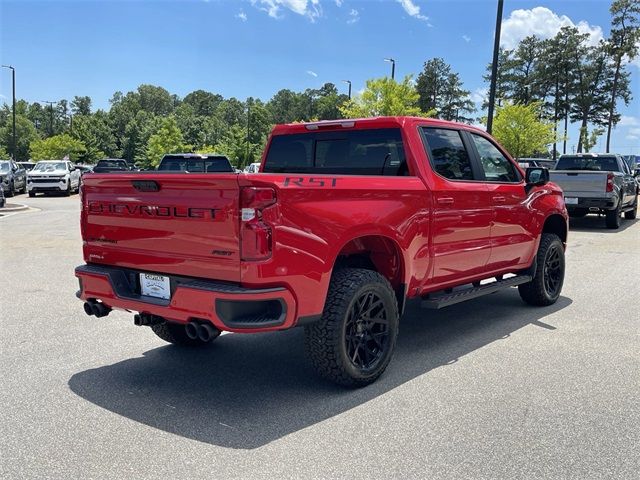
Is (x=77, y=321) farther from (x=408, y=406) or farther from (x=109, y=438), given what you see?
(x=408, y=406)

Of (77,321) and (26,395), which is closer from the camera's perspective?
(26,395)

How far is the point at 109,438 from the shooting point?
135 inches

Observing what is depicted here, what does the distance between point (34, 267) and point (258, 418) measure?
680 centimetres

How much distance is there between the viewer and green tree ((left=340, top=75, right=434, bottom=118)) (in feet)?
113

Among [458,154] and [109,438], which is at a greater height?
[458,154]

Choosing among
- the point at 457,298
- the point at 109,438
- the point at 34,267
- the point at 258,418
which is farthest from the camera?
the point at 34,267

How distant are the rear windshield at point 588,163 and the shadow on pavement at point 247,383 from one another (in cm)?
1157

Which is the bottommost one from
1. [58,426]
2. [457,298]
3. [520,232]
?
[58,426]

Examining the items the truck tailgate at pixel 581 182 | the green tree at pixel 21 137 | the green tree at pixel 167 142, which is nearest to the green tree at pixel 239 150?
the green tree at pixel 167 142

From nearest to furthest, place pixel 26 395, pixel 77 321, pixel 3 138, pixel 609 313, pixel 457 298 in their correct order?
pixel 26 395 < pixel 457 298 < pixel 77 321 < pixel 609 313 < pixel 3 138

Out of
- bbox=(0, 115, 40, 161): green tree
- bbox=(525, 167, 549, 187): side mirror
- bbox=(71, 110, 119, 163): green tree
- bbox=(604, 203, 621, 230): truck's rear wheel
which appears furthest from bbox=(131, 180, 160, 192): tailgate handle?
bbox=(0, 115, 40, 161): green tree

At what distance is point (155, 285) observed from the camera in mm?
3992

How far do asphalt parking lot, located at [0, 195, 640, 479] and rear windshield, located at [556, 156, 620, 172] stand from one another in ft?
35.0

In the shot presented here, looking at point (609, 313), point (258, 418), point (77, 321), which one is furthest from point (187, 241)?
point (609, 313)
